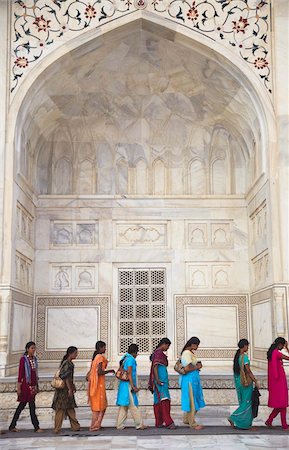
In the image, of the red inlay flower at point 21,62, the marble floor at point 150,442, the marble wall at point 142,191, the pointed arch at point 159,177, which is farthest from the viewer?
the pointed arch at point 159,177

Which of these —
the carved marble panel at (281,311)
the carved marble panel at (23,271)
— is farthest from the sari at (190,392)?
the carved marble panel at (23,271)

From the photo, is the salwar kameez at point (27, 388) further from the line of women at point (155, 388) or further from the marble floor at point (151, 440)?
the marble floor at point (151, 440)

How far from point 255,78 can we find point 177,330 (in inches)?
172

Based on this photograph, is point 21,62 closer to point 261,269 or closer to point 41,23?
point 41,23

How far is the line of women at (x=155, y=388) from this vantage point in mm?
6836

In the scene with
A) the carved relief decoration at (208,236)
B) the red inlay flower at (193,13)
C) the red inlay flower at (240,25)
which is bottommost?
the carved relief decoration at (208,236)

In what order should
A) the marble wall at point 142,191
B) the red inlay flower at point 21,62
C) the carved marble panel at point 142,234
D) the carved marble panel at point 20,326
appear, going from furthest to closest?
the carved marble panel at point 142,234
the marble wall at point 142,191
the red inlay flower at point 21,62
the carved marble panel at point 20,326

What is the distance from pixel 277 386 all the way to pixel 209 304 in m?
4.15

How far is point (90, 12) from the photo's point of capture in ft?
32.3

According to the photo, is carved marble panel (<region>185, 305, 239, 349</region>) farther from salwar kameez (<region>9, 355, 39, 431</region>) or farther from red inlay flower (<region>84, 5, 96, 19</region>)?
red inlay flower (<region>84, 5, 96, 19</region>)

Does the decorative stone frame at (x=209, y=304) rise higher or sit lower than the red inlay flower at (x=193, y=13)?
lower

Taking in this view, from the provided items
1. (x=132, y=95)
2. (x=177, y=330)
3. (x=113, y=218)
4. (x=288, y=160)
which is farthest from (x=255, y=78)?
(x=177, y=330)

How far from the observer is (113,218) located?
37.4ft

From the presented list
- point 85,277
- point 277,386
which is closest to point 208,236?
point 85,277
